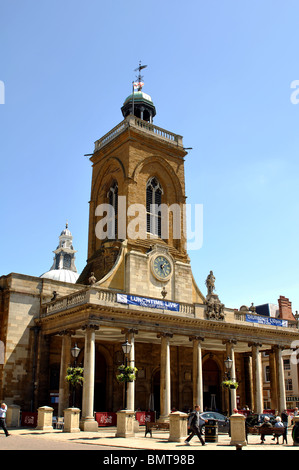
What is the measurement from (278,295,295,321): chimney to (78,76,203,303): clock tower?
25272 mm

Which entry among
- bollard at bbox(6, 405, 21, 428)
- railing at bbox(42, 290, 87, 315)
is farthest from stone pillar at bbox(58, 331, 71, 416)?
bollard at bbox(6, 405, 21, 428)

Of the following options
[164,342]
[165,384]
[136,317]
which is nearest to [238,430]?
[165,384]

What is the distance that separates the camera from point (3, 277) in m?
33.7

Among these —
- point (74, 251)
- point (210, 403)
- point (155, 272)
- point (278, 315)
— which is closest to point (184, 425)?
point (155, 272)

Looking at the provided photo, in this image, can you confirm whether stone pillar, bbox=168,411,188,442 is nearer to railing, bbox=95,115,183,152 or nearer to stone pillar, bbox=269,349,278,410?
stone pillar, bbox=269,349,278,410

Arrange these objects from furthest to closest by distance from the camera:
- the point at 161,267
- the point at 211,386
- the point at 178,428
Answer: the point at 211,386
the point at 161,267
the point at 178,428

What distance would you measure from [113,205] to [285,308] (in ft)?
102

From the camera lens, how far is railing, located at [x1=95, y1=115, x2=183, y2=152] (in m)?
40.9

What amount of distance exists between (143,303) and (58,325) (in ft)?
18.8

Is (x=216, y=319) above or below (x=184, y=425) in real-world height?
above

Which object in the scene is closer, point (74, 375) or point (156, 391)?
point (74, 375)

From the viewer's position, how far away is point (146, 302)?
31.7 m

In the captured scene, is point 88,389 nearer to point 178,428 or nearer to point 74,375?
point 74,375
